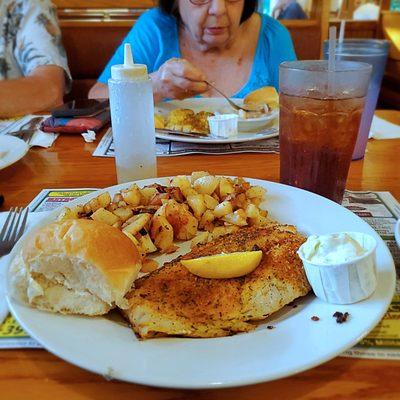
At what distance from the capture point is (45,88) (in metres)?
2.16

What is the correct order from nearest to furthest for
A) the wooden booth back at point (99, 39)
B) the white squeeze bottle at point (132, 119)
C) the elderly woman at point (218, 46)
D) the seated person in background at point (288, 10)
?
1. the white squeeze bottle at point (132, 119)
2. the elderly woman at point (218, 46)
3. the wooden booth back at point (99, 39)
4. the seated person in background at point (288, 10)

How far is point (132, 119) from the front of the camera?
1.16 m

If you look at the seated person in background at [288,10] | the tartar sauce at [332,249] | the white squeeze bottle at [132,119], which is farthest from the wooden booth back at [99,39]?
the tartar sauce at [332,249]

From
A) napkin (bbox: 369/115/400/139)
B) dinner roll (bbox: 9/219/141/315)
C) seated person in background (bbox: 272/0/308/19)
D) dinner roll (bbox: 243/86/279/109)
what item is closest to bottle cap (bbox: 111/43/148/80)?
dinner roll (bbox: 9/219/141/315)

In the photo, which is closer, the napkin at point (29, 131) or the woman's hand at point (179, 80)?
the napkin at point (29, 131)

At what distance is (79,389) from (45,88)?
1882 millimetres

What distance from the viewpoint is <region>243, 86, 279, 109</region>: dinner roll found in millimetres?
1811

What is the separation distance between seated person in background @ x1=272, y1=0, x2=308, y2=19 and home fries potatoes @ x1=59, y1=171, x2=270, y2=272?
3130 millimetres

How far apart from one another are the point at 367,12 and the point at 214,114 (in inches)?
155

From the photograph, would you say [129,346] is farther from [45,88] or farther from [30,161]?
[45,88]

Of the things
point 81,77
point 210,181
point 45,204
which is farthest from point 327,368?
point 81,77

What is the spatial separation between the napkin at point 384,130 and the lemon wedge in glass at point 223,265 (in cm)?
109

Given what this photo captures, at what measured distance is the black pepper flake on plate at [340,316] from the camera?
0.62 m

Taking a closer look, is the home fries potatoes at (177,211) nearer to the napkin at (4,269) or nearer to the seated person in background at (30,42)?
the napkin at (4,269)
